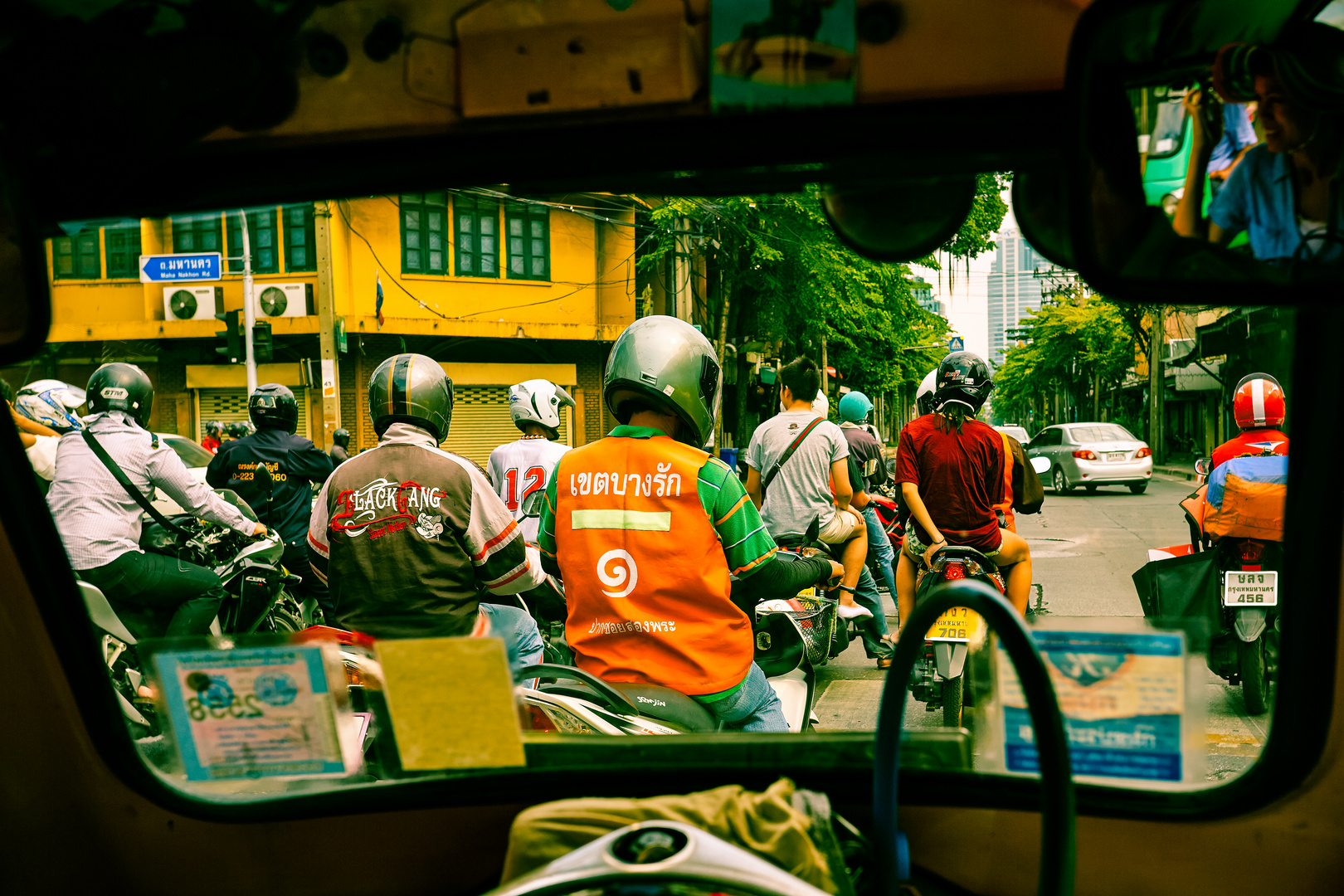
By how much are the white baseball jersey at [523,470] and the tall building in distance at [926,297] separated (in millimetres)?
3731

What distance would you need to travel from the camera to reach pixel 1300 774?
1.41m

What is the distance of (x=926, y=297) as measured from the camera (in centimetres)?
183

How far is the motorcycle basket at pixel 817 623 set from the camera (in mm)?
5555

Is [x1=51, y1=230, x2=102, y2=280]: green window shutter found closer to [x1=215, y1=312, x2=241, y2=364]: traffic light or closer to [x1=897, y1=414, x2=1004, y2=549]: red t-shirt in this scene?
→ [x1=215, y1=312, x2=241, y2=364]: traffic light

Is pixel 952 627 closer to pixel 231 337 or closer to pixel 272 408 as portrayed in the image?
pixel 231 337

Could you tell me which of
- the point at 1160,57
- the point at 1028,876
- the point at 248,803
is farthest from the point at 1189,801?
the point at 248,803

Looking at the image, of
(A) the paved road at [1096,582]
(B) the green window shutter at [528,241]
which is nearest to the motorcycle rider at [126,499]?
(B) the green window shutter at [528,241]

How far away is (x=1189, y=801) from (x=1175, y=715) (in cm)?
15

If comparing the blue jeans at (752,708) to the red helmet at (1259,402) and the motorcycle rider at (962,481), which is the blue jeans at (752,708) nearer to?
the red helmet at (1259,402)

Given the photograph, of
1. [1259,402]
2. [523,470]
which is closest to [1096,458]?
[523,470]

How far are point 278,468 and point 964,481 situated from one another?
418cm

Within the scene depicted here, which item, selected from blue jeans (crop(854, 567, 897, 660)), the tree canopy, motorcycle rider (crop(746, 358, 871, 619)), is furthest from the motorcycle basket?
the tree canopy

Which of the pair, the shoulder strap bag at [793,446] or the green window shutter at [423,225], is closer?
the green window shutter at [423,225]

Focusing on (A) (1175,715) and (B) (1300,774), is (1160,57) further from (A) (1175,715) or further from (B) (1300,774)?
(B) (1300,774)
